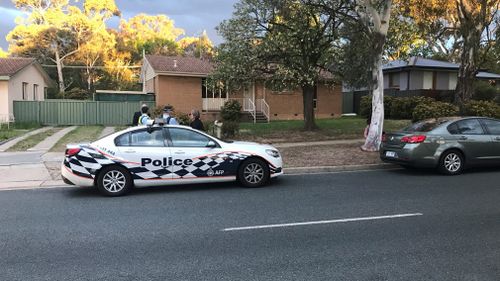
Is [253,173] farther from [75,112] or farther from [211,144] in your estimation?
[75,112]

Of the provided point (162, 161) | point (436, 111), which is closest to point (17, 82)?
point (162, 161)

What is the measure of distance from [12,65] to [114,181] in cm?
2122

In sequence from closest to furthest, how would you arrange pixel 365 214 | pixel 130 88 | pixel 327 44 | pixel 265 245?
pixel 265 245, pixel 365 214, pixel 327 44, pixel 130 88

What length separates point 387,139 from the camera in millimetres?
11672


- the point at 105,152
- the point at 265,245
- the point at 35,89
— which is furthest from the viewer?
the point at 35,89

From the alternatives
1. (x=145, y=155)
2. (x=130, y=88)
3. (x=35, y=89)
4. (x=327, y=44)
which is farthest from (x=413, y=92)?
(x=130, y=88)

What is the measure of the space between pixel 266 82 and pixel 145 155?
1044cm

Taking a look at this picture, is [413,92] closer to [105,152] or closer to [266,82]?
[266,82]

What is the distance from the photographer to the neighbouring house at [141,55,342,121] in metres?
28.0

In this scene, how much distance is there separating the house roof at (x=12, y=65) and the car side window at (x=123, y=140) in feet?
61.0

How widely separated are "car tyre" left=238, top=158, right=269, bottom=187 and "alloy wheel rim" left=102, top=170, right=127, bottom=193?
232 cm

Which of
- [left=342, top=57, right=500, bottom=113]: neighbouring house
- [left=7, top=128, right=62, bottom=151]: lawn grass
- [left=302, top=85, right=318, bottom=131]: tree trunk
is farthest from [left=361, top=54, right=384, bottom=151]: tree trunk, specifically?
[left=342, top=57, right=500, bottom=113]: neighbouring house

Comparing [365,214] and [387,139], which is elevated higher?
[387,139]

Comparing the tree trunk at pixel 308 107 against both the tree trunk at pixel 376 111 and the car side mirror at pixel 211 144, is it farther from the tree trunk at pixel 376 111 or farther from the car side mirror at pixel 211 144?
the car side mirror at pixel 211 144
